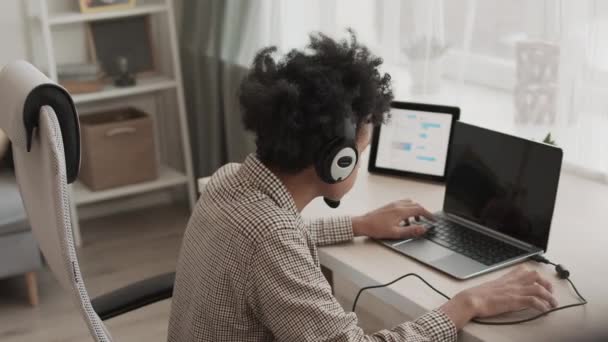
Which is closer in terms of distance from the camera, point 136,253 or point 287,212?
point 287,212

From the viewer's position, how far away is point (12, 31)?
3.56m

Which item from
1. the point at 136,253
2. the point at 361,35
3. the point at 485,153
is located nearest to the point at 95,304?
the point at 485,153

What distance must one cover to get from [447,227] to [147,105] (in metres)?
2.39

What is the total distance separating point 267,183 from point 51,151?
37cm

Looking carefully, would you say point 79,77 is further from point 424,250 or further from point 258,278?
point 258,278

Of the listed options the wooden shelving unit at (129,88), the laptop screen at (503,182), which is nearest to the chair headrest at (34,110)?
the laptop screen at (503,182)

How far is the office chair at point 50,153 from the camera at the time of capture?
1230mm

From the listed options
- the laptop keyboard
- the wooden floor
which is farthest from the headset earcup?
the wooden floor

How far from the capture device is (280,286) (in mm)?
1318

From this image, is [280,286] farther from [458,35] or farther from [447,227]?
[458,35]

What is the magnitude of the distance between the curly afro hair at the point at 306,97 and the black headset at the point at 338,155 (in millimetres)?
10

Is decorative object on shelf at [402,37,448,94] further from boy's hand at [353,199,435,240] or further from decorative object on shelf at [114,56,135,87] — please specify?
decorative object on shelf at [114,56,135,87]

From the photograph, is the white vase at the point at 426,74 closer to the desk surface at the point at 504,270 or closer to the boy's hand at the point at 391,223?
the desk surface at the point at 504,270

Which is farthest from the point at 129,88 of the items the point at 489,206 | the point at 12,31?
the point at 489,206
